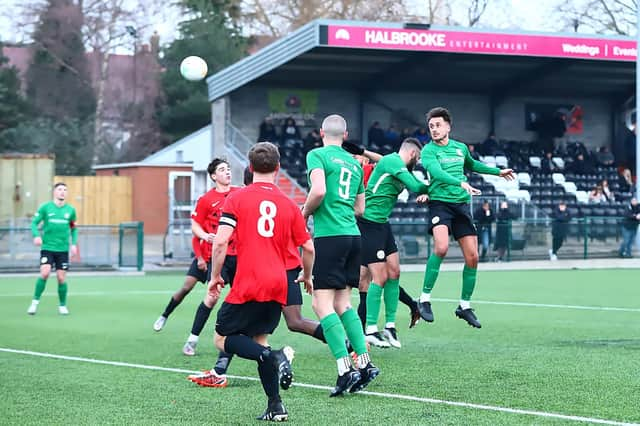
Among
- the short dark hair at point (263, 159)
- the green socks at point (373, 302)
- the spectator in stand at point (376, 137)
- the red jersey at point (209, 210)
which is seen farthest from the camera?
the spectator in stand at point (376, 137)

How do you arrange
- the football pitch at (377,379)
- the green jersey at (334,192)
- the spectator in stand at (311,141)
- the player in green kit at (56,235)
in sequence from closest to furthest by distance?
the football pitch at (377,379)
the green jersey at (334,192)
the player in green kit at (56,235)
the spectator in stand at (311,141)

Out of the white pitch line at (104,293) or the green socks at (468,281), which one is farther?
the white pitch line at (104,293)

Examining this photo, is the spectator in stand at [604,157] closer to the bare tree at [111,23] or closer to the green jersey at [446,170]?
the bare tree at [111,23]

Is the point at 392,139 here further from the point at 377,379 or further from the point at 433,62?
the point at 377,379

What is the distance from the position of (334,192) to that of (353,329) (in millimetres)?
1136

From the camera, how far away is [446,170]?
11.5 m

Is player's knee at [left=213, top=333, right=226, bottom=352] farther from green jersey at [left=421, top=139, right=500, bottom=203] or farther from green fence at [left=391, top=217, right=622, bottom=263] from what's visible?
green fence at [left=391, top=217, right=622, bottom=263]

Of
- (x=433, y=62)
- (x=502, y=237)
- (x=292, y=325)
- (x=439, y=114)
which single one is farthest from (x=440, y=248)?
(x=433, y=62)

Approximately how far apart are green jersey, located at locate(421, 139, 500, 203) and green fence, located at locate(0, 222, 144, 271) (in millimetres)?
17746

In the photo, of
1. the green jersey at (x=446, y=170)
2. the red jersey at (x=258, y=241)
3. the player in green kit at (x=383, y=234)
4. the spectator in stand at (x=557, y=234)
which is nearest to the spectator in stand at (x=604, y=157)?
the spectator in stand at (x=557, y=234)

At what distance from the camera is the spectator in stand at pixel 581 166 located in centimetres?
4147

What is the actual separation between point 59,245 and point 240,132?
22.3 meters

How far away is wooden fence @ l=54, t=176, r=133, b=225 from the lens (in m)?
49.5

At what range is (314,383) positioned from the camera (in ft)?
30.3
